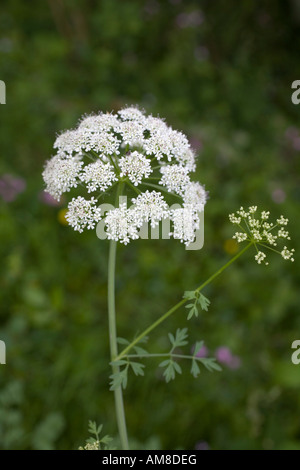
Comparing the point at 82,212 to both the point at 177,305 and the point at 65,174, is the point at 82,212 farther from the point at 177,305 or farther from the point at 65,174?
the point at 177,305

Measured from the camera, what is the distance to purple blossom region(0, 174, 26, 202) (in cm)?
377

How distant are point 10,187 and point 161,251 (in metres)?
1.32

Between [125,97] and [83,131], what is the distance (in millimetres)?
4321

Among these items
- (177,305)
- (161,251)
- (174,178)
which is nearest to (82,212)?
(174,178)

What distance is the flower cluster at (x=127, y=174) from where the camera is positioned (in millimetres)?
1630

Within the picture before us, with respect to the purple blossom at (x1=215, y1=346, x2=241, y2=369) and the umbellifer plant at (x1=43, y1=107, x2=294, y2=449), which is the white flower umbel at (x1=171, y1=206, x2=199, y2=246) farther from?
the purple blossom at (x1=215, y1=346, x2=241, y2=369)

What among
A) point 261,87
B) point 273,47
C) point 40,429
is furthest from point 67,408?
point 273,47

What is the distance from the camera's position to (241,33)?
6.09 metres

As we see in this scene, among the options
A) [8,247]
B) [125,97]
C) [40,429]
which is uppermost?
[125,97]

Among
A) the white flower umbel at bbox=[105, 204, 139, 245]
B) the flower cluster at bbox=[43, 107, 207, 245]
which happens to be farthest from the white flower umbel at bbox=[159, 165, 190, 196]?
the white flower umbel at bbox=[105, 204, 139, 245]

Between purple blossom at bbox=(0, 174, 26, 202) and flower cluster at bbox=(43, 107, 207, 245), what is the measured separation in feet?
6.78

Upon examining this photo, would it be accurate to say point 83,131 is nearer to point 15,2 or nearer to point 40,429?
point 40,429

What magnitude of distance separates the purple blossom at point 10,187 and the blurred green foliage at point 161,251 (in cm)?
10
